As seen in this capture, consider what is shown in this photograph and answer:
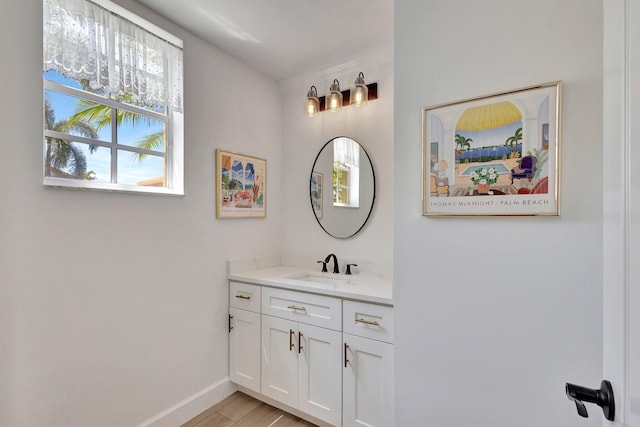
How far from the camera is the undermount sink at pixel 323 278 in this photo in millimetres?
2301

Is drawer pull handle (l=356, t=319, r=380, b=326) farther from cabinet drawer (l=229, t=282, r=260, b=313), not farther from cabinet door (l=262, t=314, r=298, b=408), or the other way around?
cabinet drawer (l=229, t=282, r=260, b=313)

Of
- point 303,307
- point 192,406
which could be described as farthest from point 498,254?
point 192,406

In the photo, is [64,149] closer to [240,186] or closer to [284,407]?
[240,186]

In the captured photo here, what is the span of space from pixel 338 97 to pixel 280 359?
6.53ft

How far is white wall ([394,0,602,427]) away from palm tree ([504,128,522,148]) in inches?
5.4

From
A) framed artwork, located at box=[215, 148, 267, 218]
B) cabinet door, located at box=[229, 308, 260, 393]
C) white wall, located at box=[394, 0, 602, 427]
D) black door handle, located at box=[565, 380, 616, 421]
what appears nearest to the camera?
black door handle, located at box=[565, 380, 616, 421]

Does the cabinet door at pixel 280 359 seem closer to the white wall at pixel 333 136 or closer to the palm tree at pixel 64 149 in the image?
the white wall at pixel 333 136

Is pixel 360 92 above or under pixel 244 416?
above

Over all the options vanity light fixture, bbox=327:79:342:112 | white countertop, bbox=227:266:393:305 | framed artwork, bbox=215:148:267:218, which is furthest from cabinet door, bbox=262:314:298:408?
vanity light fixture, bbox=327:79:342:112

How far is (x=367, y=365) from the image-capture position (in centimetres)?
170

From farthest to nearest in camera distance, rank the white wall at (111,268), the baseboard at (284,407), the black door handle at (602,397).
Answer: the baseboard at (284,407), the white wall at (111,268), the black door handle at (602,397)

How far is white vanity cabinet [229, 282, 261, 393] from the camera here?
7.11 ft

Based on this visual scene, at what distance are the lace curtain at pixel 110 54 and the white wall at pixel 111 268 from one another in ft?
0.23

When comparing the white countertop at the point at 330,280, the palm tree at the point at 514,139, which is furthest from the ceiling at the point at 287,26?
the white countertop at the point at 330,280
